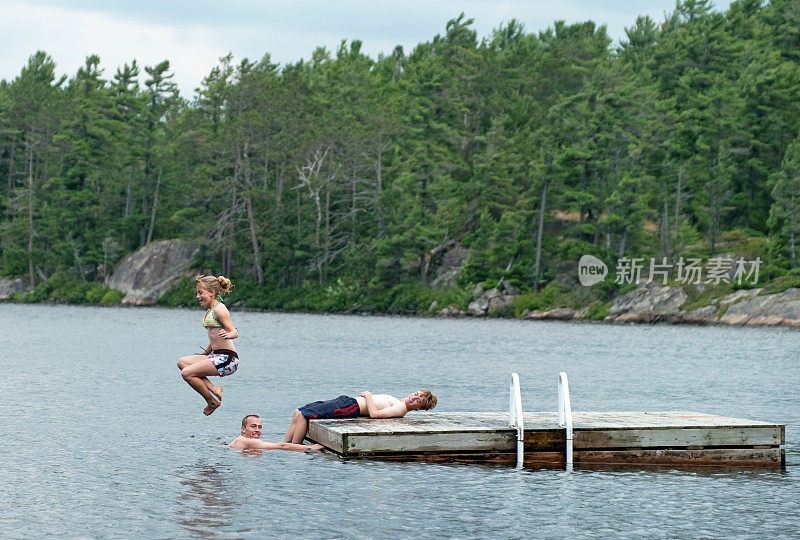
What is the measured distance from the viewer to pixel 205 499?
13.8 metres

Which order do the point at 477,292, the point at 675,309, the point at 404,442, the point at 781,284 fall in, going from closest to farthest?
the point at 404,442 → the point at 781,284 → the point at 675,309 → the point at 477,292

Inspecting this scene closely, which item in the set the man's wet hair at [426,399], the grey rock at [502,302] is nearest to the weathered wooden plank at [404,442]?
the man's wet hair at [426,399]

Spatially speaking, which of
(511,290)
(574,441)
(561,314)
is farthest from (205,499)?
(511,290)

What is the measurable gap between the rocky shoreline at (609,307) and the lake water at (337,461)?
962 inches

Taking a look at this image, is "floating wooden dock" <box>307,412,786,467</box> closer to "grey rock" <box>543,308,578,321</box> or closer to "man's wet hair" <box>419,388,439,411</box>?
"man's wet hair" <box>419,388,439,411</box>

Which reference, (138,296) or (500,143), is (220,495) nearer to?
(500,143)

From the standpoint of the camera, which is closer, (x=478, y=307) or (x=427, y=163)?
(x=478, y=307)

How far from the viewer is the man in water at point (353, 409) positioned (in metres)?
17.4

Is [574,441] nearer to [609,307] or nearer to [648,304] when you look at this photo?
[648,304]

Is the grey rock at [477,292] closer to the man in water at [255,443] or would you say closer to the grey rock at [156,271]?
the grey rock at [156,271]

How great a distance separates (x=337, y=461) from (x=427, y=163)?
8159cm

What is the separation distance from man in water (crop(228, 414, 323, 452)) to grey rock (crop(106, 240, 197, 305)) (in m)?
89.3

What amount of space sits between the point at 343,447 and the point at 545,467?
328 centimetres

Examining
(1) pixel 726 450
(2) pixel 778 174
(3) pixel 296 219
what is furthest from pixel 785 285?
(1) pixel 726 450
